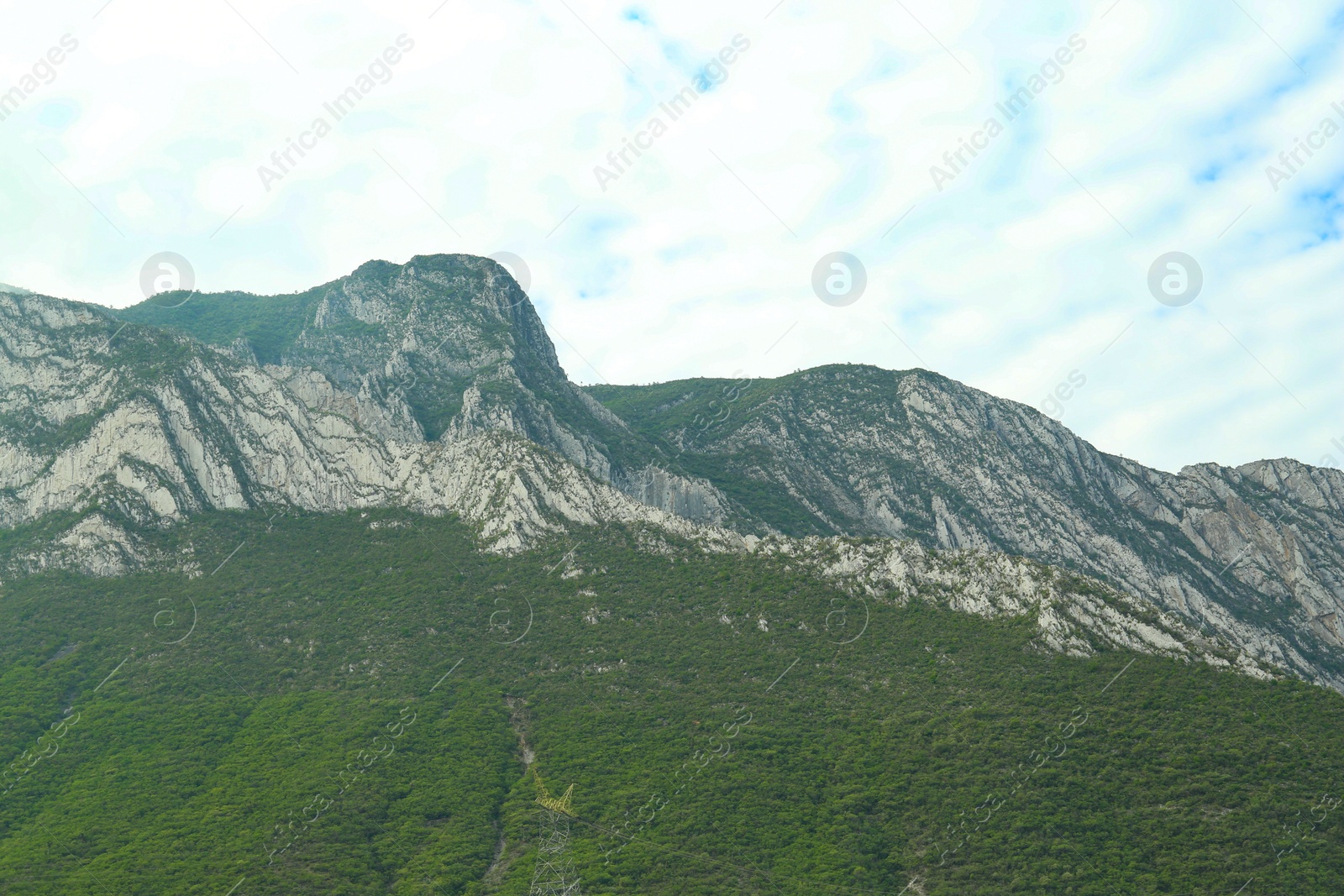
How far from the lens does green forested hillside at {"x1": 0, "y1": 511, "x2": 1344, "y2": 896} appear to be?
91062 millimetres

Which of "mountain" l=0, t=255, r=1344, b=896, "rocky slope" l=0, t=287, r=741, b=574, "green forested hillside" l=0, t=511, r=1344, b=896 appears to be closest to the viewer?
"green forested hillside" l=0, t=511, r=1344, b=896

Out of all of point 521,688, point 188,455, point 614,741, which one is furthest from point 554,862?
point 188,455

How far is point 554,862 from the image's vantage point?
3558 inches

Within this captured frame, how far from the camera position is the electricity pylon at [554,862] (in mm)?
86188

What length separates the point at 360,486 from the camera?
170 metres

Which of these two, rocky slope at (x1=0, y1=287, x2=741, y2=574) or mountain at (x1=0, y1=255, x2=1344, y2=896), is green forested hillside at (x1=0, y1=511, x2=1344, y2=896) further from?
rocky slope at (x1=0, y1=287, x2=741, y2=574)

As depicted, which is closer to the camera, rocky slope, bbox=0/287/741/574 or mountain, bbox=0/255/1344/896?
mountain, bbox=0/255/1344/896

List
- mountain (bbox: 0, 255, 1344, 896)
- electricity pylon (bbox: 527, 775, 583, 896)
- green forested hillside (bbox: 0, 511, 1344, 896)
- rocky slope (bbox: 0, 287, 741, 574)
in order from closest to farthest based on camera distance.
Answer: electricity pylon (bbox: 527, 775, 583, 896) → green forested hillside (bbox: 0, 511, 1344, 896) → mountain (bbox: 0, 255, 1344, 896) → rocky slope (bbox: 0, 287, 741, 574)

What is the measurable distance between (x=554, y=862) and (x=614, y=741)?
2240 cm

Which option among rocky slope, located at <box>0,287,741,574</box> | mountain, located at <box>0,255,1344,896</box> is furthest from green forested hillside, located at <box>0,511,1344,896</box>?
rocky slope, located at <box>0,287,741,574</box>

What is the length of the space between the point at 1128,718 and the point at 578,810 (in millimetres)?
57743

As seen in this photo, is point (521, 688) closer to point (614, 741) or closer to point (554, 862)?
point (614, 741)

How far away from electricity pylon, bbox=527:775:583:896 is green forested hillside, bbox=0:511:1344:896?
Result: 1.82 m

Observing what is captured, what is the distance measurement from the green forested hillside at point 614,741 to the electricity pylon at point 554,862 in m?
1.82
